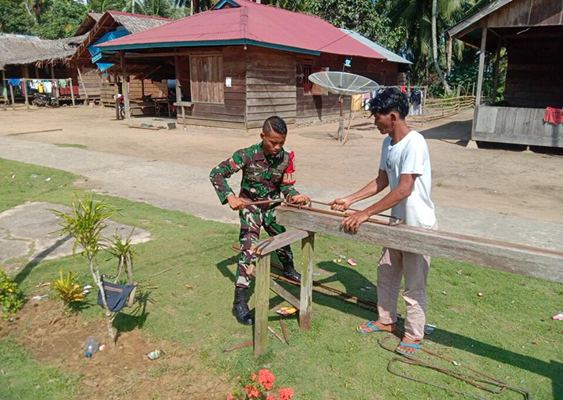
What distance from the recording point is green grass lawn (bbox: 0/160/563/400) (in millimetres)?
2908

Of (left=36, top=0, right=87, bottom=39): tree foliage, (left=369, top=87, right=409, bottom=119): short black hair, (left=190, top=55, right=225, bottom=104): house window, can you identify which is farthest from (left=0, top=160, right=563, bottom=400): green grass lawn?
(left=36, top=0, right=87, bottom=39): tree foliage

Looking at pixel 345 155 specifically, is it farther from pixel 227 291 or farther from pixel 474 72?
pixel 474 72

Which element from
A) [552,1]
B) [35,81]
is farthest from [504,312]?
[35,81]

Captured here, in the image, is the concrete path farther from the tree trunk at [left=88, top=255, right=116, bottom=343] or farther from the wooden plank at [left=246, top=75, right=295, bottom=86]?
the wooden plank at [left=246, top=75, right=295, bottom=86]

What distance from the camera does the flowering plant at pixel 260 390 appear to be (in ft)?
7.70

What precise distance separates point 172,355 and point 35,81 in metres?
27.9

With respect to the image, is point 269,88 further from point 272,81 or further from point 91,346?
point 91,346

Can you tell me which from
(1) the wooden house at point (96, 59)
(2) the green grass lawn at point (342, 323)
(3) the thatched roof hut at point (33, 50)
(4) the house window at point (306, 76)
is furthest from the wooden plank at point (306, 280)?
(3) the thatched roof hut at point (33, 50)

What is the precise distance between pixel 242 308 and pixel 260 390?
1.07 m

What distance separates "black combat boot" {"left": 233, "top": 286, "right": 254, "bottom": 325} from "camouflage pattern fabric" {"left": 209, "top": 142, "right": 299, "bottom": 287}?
0.21 ft

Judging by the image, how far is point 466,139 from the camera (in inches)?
606

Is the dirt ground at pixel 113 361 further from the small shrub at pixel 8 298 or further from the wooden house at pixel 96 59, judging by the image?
the wooden house at pixel 96 59

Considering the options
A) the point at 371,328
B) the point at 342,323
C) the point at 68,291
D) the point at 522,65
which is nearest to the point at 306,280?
the point at 342,323

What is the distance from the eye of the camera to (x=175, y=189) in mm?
7980
